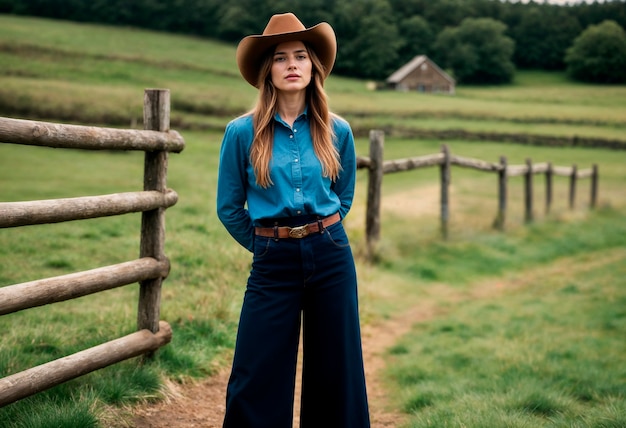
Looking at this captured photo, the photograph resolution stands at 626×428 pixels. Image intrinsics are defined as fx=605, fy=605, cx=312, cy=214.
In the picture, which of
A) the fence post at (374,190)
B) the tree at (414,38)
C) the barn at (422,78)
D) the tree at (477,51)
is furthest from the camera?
the tree at (414,38)

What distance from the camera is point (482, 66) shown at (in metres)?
59.6

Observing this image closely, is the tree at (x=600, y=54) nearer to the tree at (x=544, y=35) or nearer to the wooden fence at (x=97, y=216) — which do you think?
the tree at (x=544, y=35)

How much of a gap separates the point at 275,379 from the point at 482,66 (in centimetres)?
6099

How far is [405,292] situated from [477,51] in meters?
55.3

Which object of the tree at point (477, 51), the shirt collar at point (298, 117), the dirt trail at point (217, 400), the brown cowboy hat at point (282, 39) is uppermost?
the tree at point (477, 51)

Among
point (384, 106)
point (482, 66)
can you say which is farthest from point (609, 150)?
point (482, 66)

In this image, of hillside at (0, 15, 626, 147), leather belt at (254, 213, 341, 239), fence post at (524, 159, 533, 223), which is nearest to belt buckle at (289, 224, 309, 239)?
leather belt at (254, 213, 341, 239)

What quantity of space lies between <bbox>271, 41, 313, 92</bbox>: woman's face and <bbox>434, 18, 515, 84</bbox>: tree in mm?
57880

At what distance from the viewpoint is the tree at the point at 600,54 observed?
4266 cm

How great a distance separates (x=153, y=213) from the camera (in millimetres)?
4305

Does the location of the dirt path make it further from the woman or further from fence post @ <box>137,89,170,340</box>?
the woman

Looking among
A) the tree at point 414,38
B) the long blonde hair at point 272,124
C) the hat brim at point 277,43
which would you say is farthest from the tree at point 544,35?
the long blonde hair at point 272,124

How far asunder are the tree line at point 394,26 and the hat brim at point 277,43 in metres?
50.7

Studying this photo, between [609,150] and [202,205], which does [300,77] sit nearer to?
[202,205]
